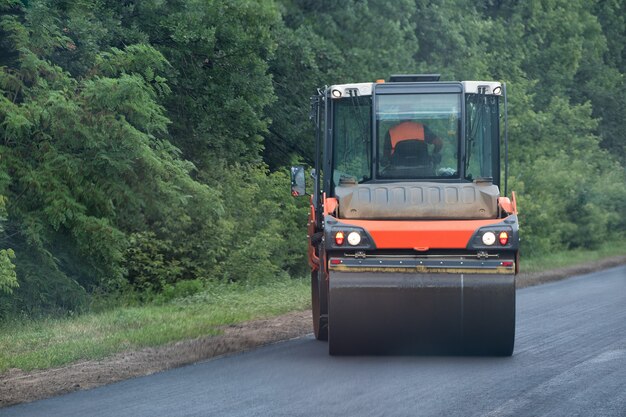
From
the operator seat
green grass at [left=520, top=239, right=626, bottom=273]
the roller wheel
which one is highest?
the operator seat

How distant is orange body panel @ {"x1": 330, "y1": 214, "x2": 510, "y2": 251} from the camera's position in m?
12.5

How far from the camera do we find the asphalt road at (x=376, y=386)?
9492 millimetres

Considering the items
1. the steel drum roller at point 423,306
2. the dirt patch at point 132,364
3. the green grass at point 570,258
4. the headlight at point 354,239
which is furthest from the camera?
the green grass at point 570,258

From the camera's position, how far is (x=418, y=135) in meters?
14.2

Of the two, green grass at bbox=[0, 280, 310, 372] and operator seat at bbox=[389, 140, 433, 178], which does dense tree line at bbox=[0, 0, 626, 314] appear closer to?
green grass at bbox=[0, 280, 310, 372]

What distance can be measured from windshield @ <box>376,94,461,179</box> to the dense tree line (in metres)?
4.57

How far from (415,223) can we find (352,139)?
211 centimetres

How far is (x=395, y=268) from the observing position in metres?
12.5

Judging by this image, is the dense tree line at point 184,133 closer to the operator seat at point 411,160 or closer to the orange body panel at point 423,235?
the operator seat at point 411,160

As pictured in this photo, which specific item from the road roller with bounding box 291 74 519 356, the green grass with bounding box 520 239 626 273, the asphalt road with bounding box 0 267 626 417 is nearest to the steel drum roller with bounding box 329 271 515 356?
the road roller with bounding box 291 74 519 356

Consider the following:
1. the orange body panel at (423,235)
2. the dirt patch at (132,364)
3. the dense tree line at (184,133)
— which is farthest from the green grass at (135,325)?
the orange body panel at (423,235)

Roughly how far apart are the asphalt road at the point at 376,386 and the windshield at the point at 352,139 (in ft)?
6.94

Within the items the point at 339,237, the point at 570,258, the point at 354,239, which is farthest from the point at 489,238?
the point at 570,258

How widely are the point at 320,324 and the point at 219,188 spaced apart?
396 inches
